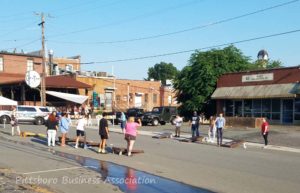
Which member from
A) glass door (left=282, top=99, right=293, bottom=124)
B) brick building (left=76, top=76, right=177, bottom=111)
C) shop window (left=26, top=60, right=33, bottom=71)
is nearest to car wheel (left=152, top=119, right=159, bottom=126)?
glass door (left=282, top=99, right=293, bottom=124)

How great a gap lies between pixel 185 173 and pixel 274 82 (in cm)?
2665

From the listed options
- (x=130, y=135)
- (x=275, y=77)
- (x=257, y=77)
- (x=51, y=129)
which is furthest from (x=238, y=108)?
(x=130, y=135)

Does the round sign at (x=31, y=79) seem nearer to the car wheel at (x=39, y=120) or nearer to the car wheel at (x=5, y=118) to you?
the car wheel at (x=39, y=120)

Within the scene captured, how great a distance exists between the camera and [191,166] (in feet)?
51.9

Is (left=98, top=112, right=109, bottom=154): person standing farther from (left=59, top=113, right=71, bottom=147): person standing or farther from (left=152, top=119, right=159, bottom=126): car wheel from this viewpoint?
(left=152, top=119, right=159, bottom=126): car wheel

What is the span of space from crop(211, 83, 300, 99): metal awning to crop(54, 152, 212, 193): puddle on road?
78.2 ft

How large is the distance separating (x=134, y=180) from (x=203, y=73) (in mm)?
34389

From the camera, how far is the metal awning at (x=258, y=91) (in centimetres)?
3645

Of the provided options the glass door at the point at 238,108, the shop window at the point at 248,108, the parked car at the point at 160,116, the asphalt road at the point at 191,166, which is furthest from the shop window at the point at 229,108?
the asphalt road at the point at 191,166

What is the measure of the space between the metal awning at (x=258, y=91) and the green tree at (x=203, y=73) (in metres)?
2.24

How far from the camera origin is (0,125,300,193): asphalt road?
1212cm

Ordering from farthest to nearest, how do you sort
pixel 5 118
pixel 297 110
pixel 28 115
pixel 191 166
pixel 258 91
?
pixel 28 115 → pixel 5 118 → pixel 258 91 → pixel 297 110 → pixel 191 166

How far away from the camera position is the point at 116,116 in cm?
4456

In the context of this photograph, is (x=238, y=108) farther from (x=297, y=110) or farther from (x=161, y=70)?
(x=161, y=70)
